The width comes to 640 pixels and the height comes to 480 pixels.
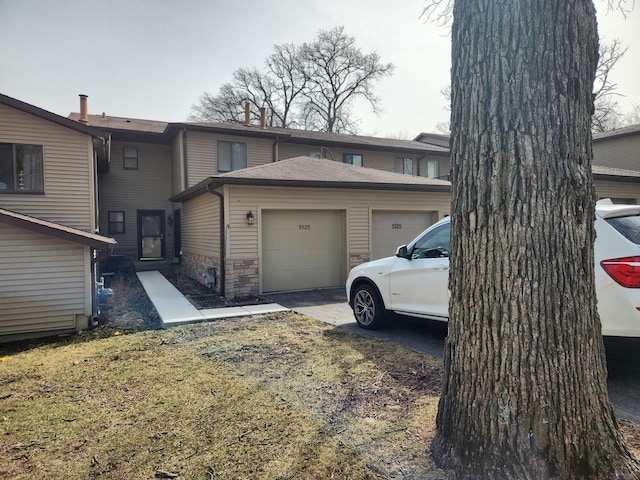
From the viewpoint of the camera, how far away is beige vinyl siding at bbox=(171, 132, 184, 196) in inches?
599

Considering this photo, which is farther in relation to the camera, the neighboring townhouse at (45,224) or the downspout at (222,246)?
the downspout at (222,246)

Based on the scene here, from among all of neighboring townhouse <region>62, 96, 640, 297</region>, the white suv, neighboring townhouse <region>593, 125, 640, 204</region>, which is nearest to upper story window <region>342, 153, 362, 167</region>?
neighboring townhouse <region>62, 96, 640, 297</region>

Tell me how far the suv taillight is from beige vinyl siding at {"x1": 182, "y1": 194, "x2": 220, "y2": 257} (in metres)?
8.28

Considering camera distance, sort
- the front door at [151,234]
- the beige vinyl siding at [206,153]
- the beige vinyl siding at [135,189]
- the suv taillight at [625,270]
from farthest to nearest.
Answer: the front door at [151,234] → the beige vinyl siding at [135,189] → the beige vinyl siding at [206,153] → the suv taillight at [625,270]

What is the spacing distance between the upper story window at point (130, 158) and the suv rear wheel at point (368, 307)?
13.9 meters

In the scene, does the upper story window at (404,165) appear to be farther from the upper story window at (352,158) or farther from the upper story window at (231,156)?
the upper story window at (231,156)

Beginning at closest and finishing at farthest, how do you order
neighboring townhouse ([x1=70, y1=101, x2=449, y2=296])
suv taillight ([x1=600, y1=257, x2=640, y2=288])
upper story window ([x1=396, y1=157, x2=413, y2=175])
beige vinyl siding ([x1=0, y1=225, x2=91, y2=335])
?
suv taillight ([x1=600, y1=257, x2=640, y2=288]) < beige vinyl siding ([x1=0, y1=225, x2=91, y2=335]) < neighboring townhouse ([x1=70, y1=101, x2=449, y2=296]) < upper story window ([x1=396, y1=157, x2=413, y2=175])

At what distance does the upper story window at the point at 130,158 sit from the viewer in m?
16.4

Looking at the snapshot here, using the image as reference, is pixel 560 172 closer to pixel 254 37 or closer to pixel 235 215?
pixel 235 215

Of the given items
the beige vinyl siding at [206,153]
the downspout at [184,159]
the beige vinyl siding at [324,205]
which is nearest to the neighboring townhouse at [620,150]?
the beige vinyl siding at [324,205]

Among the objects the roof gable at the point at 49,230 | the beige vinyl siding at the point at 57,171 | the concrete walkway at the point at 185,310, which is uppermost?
the beige vinyl siding at the point at 57,171

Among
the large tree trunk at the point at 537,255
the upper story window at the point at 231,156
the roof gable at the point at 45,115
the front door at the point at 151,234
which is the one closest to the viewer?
the large tree trunk at the point at 537,255

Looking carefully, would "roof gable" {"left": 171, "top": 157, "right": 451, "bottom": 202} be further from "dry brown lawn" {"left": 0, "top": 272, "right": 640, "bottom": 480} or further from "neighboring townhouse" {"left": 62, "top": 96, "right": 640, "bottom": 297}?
"dry brown lawn" {"left": 0, "top": 272, "right": 640, "bottom": 480}

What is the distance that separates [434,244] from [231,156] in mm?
12264
